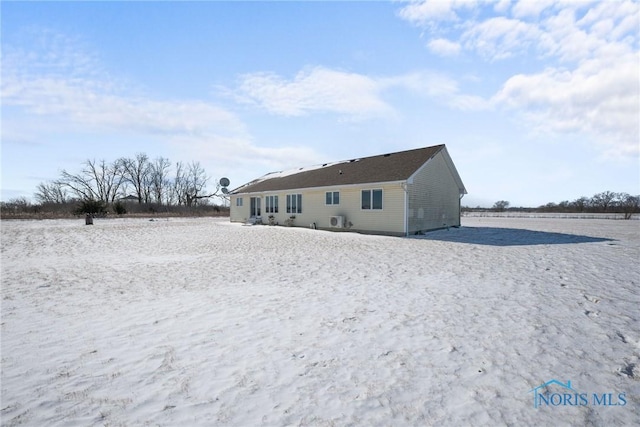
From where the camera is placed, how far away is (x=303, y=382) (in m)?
3.12

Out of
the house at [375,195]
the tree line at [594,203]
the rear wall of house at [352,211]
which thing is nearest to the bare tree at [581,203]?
the tree line at [594,203]

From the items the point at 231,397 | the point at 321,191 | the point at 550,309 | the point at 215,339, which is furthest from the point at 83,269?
the point at 321,191

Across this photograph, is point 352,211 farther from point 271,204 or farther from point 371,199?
point 271,204

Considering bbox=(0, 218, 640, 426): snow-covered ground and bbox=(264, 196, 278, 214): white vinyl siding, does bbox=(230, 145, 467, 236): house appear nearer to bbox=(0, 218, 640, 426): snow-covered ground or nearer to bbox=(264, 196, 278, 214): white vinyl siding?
bbox=(264, 196, 278, 214): white vinyl siding

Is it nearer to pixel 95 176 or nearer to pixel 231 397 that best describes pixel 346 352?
pixel 231 397

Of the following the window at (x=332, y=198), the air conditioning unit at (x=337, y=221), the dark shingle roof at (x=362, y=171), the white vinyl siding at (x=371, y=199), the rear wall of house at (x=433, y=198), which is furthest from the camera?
the window at (x=332, y=198)

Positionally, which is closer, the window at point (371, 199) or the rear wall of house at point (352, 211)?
the rear wall of house at point (352, 211)

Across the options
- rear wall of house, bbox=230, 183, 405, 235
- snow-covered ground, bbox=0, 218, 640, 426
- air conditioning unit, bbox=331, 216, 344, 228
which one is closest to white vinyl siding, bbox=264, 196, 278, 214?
rear wall of house, bbox=230, 183, 405, 235

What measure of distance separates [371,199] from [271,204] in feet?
32.4

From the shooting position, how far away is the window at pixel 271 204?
79.5 feet

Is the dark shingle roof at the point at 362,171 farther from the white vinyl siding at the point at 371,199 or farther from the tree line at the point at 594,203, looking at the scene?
the tree line at the point at 594,203

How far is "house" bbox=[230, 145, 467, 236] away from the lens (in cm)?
1652

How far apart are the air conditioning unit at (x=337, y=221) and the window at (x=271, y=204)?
6.77 metres

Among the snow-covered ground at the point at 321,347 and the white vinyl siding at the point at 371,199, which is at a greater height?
the white vinyl siding at the point at 371,199
